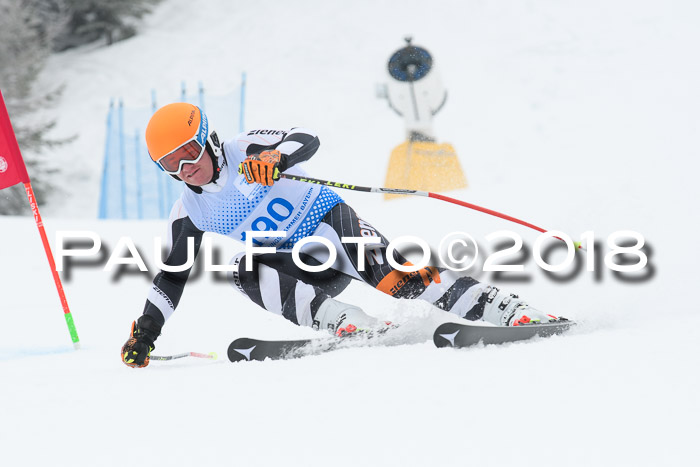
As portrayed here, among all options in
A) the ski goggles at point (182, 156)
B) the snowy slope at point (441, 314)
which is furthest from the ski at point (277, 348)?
the ski goggles at point (182, 156)

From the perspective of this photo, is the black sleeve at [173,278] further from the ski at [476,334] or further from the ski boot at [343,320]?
the ski at [476,334]

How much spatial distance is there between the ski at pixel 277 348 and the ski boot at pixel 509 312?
2.12 ft

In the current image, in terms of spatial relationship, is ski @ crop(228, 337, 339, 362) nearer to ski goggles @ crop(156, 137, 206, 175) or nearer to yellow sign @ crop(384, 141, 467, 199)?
ski goggles @ crop(156, 137, 206, 175)

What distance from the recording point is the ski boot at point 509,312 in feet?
9.38

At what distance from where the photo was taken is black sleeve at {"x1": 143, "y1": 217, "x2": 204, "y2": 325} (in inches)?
134

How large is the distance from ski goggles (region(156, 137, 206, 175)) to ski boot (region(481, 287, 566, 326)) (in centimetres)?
135

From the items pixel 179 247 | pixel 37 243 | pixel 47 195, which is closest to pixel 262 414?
pixel 179 247

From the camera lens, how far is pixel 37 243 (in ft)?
24.2

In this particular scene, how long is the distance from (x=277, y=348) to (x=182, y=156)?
2.95 feet

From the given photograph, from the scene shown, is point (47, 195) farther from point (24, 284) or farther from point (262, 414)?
point (262, 414)

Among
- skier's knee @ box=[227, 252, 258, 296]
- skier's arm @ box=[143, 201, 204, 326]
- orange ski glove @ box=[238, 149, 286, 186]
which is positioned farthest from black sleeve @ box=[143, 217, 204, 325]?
orange ski glove @ box=[238, 149, 286, 186]

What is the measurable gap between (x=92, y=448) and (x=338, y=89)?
14885mm


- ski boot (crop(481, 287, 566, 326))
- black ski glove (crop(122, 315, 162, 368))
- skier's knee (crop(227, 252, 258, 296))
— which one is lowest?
black ski glove (crop(122, 315, 162, 368))

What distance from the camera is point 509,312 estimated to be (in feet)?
9.62
